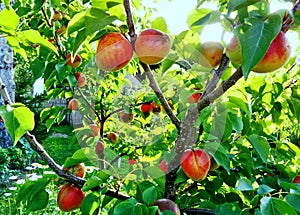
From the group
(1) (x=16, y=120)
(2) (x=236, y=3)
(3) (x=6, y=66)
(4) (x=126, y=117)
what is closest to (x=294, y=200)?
(2) (x=236, y=3)

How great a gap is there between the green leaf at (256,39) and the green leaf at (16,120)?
393mm

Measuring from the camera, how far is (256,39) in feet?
1.46

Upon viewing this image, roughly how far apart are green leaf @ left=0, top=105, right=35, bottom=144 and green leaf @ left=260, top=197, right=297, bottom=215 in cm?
44

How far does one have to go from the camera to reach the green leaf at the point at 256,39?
0.44 meters

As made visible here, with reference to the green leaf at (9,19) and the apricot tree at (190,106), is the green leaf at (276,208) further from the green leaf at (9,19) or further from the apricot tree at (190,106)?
the green leaf at (9,19)

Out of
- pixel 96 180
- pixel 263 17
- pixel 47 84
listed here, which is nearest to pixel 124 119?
pixel 47 84

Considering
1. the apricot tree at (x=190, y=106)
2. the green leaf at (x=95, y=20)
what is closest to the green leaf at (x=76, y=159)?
the apricot tree at (x=190, y=106)

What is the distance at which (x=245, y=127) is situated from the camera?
35.5 inches

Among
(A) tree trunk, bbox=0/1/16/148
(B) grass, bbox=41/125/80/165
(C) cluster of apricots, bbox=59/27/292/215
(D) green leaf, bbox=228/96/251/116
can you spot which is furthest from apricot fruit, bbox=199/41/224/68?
(B) grass, bbox=41/125/80/165

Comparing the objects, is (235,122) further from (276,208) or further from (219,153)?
(276,208)

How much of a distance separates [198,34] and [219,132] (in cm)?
24

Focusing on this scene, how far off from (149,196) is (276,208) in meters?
0.23

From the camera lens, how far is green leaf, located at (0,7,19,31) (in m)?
0.63

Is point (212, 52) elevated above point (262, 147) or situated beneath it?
elevated above
